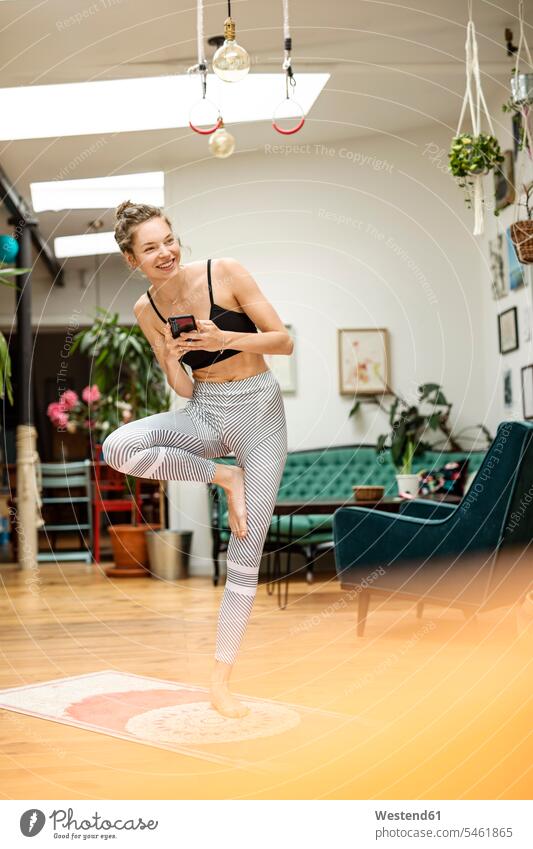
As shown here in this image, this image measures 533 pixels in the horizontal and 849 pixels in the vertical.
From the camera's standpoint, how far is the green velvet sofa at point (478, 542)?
3.24m

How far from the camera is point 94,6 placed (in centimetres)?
470

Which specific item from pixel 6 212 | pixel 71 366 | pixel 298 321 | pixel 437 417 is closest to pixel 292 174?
pixel 298 321

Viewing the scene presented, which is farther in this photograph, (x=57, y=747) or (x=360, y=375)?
(x=360, y=375)

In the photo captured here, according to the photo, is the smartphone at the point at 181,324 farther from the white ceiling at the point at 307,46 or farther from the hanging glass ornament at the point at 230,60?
the white ceiling at the point at 307,46

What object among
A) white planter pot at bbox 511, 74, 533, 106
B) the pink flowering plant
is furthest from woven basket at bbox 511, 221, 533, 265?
the pink flowering plant

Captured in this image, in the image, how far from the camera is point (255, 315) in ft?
8.14

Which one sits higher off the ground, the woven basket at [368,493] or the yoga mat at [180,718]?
the woven basket at [368,493]

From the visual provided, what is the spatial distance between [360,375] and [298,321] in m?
0.63

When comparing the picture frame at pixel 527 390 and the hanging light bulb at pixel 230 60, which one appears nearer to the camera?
the hanging light bulb at pixel 230 60

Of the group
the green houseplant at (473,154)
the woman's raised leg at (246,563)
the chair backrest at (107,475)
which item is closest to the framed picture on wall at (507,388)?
the green houseplant at (473,154)

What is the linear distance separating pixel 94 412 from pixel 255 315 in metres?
5.43

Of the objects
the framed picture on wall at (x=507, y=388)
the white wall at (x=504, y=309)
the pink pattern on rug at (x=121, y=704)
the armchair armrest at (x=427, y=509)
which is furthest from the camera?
the framed picture on wall at (x=507, y=388)

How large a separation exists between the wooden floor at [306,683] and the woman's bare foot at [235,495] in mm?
574

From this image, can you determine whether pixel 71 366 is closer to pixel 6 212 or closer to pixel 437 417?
pixel 6 212
